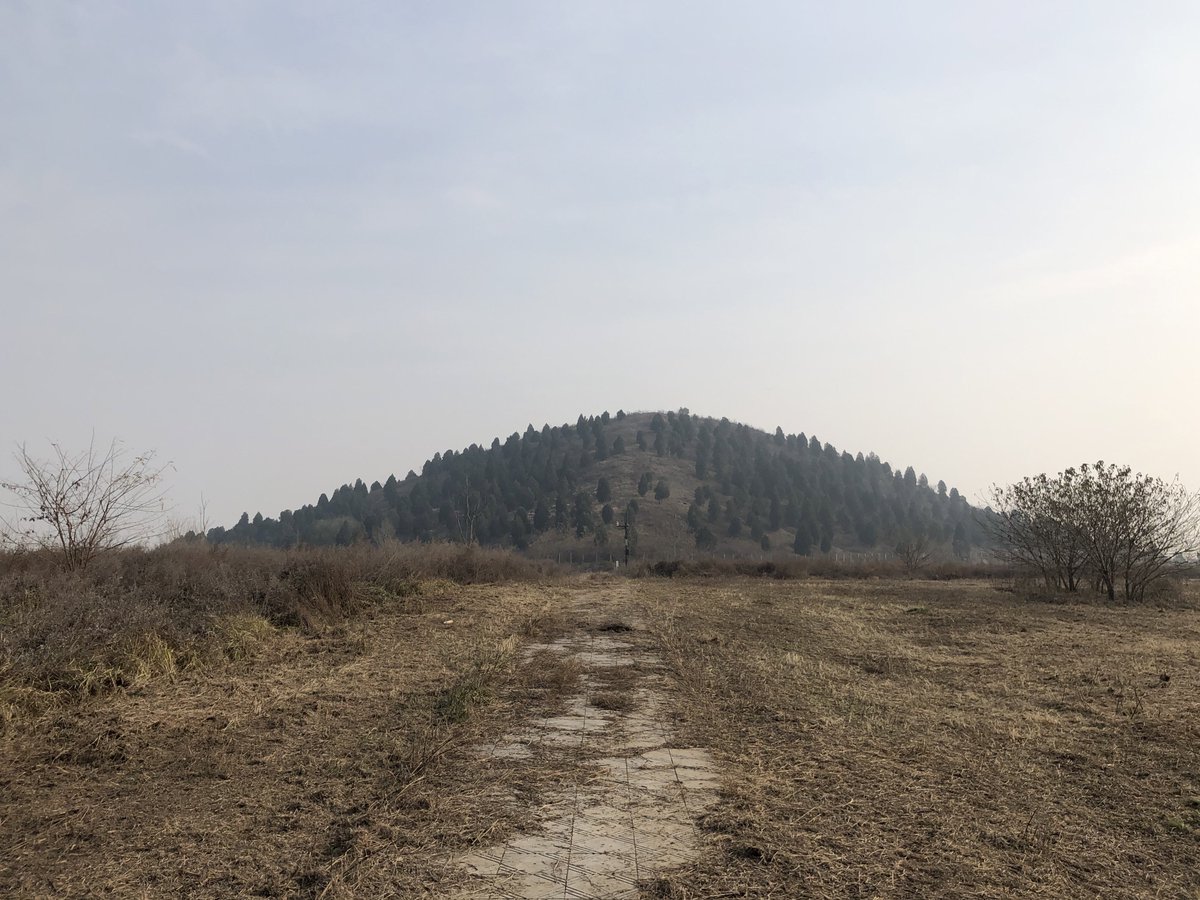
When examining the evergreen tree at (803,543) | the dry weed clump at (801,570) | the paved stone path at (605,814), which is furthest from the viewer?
the evergreen tree at (803,543)

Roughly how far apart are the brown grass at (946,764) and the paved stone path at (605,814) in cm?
21

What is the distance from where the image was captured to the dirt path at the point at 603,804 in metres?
3.81

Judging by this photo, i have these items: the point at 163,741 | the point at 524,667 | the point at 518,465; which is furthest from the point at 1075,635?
the point at 518,465

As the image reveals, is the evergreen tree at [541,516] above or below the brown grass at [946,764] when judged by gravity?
above

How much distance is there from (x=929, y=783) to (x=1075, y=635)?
10416mm

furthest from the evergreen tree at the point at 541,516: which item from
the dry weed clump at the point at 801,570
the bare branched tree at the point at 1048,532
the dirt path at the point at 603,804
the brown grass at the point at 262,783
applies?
the dirt path at the point at 603,804

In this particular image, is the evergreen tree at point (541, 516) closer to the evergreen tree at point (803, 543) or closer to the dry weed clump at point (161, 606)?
the evergreen tree at point (803, 543)

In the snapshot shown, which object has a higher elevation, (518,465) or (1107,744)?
(518,465)

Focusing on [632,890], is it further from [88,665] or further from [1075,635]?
[1075,635]

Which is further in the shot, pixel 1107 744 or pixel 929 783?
pixel 1107 744

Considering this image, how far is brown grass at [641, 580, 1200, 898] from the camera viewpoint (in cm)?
392

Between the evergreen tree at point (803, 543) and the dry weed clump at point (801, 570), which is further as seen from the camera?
the evergreen tree at point (803, 543)

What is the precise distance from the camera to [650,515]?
111 metres

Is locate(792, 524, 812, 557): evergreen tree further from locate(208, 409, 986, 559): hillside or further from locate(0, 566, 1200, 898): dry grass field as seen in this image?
locate(0, 566, 1200, 898): dry grass field
